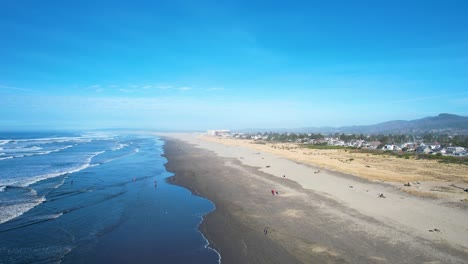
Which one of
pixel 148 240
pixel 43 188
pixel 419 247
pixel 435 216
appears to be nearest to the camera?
pixel 419 247

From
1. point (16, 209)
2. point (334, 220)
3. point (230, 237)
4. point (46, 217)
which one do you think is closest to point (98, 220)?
point (46, 217)

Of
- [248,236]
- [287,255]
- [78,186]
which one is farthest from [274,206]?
[78,186]

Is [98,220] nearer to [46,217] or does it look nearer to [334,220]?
[46,217]

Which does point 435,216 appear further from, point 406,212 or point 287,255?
point 287,255

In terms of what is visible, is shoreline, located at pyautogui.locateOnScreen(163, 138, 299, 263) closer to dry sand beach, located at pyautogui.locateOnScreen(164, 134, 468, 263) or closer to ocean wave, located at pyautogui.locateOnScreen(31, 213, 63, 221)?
dry sand beach, located at pyautogui.locateOnScreen(164, 134, 468, 263)

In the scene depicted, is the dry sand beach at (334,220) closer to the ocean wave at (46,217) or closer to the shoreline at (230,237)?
the shoreline at (230,237)

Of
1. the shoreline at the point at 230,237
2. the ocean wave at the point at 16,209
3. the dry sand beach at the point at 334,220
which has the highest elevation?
the ocean wave at the point at 16,209

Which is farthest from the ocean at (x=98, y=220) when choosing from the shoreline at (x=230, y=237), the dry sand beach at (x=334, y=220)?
the dry sand beach at (x=334, y=220)

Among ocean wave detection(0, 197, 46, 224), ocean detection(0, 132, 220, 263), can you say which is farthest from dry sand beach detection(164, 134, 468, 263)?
ocean wave detection(0, 197, 46, 224)
